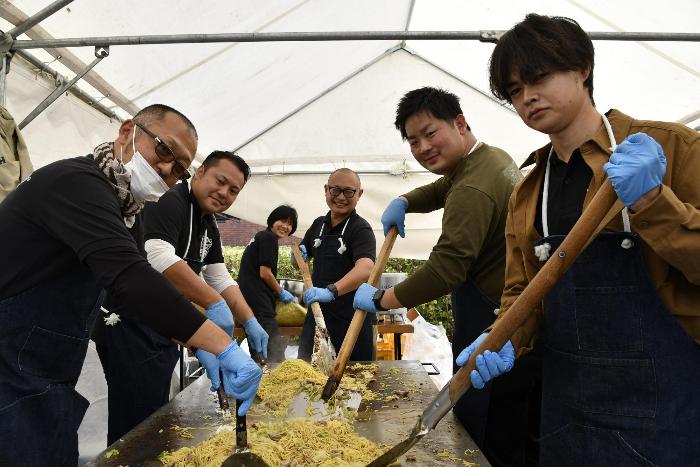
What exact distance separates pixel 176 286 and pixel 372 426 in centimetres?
143

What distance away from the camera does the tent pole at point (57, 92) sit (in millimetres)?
3115

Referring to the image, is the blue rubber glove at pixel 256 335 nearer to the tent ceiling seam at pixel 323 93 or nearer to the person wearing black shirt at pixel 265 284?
the person wearing black shirt at pixel 265 284

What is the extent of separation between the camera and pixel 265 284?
5445 mm

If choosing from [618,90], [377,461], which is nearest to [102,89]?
[377,461]

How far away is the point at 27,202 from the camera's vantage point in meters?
1.71

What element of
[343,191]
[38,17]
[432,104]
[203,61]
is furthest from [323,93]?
[432,104]

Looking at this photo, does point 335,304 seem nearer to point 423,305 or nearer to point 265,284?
point 265,284

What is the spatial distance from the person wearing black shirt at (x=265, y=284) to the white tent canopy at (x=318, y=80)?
1444mm

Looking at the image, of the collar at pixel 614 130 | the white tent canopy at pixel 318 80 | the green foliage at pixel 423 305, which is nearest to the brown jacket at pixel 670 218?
the collar at pixel 614 130

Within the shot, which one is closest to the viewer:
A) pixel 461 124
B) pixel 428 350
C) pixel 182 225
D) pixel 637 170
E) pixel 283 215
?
pixel 637 170

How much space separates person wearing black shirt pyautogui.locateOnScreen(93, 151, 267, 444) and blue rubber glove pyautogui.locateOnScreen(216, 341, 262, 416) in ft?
3.24

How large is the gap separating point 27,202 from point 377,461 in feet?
5.54

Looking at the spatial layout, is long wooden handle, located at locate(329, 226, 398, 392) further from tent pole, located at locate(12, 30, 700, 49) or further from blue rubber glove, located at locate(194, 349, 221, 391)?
tent pole, located at locate(12, 30, 700, 49)

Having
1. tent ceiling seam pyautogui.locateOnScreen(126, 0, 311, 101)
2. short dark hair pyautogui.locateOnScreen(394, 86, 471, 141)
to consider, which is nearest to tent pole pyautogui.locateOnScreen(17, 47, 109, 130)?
tent ceiling seam pyautogui.locateOnScreen(126, 0, 311, 101)
